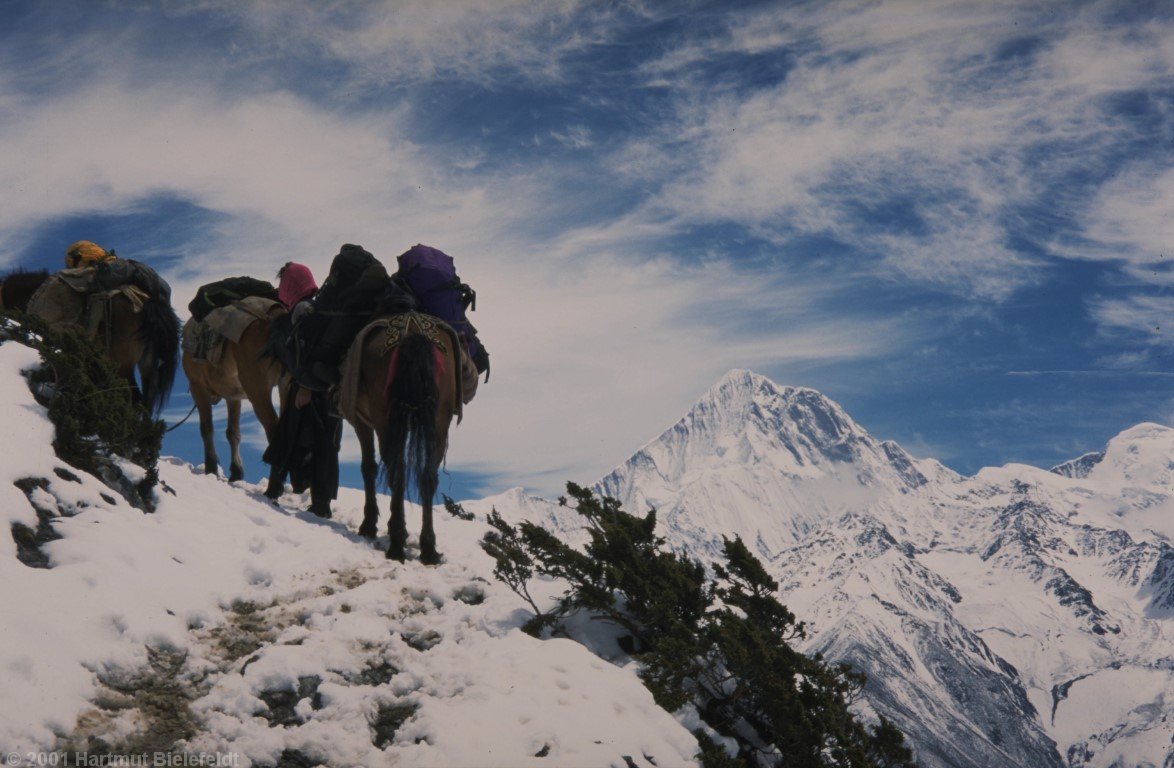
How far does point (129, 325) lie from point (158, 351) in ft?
1.72

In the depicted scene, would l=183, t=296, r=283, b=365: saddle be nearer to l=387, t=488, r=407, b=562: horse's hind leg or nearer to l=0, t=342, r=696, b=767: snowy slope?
l=0, t=342, r=696, b=767: snowy slope

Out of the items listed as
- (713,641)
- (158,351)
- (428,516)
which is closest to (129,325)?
(158,351)

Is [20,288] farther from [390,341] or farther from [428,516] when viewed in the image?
[428,516]

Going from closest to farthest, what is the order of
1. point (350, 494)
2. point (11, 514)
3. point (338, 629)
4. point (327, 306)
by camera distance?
point (11, 514) < point (338, 629) < point (327, 306) < point (350, 494)

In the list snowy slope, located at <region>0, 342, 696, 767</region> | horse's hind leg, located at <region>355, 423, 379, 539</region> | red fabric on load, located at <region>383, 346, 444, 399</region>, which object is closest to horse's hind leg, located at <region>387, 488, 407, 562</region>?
snowy slope, located at <region>0, 342, 696, 767</region>

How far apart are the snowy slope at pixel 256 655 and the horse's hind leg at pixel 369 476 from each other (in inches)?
54.7

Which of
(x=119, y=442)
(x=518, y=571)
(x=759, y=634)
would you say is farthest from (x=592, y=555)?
(x=119, y=442)

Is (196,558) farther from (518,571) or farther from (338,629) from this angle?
(518,571)

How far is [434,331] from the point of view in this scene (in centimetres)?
1047

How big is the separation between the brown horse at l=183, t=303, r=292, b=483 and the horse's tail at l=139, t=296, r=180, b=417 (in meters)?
0.37

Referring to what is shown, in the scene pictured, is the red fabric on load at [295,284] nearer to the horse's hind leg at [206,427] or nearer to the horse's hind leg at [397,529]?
the horse's hind leg at [206,427]

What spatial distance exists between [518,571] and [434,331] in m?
2.77

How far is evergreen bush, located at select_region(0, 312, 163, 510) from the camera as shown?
9.00 metres

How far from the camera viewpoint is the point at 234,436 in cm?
1402
